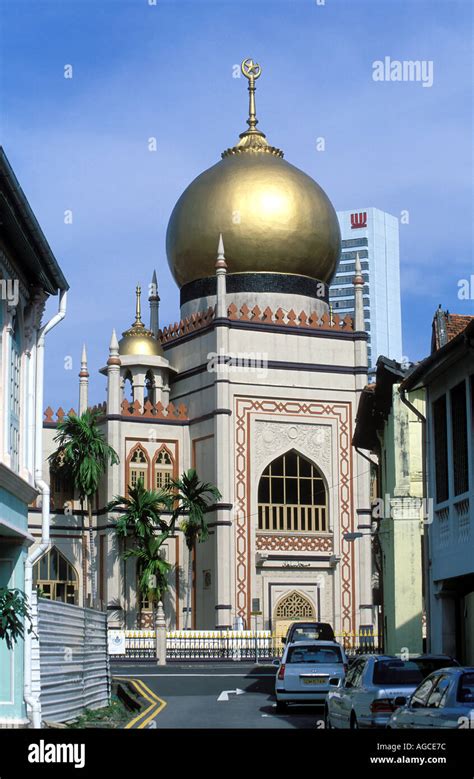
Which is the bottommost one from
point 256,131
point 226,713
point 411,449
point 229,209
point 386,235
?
point 226,713

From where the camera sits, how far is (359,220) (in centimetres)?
17525

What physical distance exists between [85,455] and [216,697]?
24612mm

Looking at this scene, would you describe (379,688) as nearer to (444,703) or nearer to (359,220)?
(444,703)

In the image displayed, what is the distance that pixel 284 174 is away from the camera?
2245 inches

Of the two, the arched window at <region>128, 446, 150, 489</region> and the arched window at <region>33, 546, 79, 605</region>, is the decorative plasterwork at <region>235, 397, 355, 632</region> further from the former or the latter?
the arched window at <region>33, 546, 79, 605</region>

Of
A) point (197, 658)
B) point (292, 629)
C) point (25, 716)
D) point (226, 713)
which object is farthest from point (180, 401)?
point (25, 716)

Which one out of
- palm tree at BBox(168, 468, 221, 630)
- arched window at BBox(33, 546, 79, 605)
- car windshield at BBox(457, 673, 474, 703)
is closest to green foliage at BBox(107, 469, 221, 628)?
palm tree at BBox(168, 468, 221, 630)

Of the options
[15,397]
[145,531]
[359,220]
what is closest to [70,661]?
[15,397]

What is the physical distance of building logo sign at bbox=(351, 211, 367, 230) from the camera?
573ft

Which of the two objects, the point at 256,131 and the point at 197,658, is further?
the point at 256,131

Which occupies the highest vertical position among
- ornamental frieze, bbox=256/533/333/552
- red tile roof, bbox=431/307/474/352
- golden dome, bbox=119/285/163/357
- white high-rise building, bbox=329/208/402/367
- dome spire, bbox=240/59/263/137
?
white high-rise building, bbox=329/208/402/367

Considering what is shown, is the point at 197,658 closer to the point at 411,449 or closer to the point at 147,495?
the point at 147,495

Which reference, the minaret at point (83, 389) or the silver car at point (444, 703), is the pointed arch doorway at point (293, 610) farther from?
the silver car at point (444, 703)

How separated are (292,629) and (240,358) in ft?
62.9
